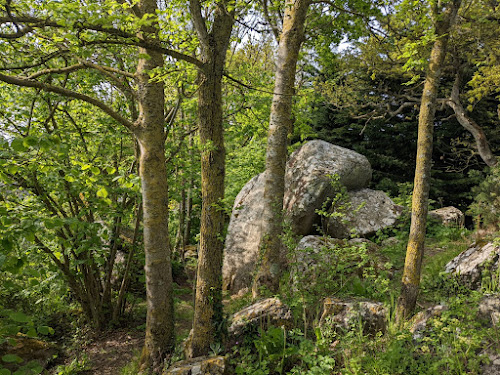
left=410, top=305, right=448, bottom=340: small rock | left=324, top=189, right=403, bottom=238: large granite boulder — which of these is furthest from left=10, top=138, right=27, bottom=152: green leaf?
left=324, top=189, right=403, bottom=238: large granite boulder

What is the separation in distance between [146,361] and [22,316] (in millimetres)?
2454

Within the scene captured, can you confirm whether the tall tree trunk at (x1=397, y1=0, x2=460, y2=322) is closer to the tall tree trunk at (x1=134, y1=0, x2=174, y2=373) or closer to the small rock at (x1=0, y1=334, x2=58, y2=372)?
the tall tree trunk at (x1=134, y1=0, x2=174, y2=373)

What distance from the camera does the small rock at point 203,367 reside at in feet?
10.9

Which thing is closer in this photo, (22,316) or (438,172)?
(22,316)

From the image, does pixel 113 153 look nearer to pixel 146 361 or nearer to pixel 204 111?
pixel 204 111

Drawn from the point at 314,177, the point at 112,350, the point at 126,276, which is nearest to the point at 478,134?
the point at 314,177

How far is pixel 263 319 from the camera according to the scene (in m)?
3.89

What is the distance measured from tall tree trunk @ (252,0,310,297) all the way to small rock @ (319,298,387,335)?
4.50ft

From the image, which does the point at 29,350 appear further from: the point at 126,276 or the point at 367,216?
the point at 367,216

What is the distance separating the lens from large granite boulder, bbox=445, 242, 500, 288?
4.82 metres

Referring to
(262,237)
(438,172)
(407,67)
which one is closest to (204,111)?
(262,237)

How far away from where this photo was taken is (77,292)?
539 centimetres

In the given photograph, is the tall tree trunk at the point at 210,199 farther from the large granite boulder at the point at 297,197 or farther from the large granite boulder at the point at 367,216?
the large granite boulder at the point at 367,216

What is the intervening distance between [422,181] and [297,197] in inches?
133
